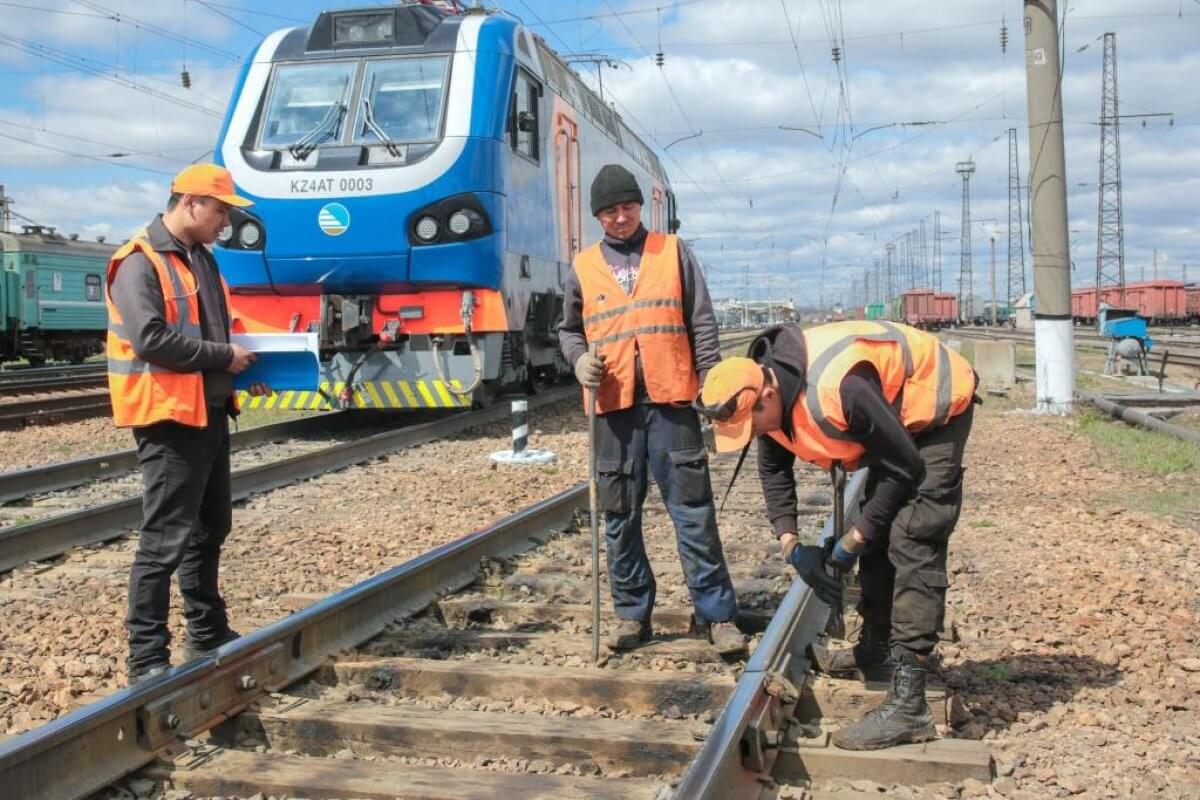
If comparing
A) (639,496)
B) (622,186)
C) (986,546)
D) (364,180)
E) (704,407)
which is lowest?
(986,546)

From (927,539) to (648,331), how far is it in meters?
1.37

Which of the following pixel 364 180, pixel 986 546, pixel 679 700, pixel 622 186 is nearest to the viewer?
pixel 679 700

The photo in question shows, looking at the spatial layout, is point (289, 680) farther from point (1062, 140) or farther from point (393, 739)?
point (1062, 140)

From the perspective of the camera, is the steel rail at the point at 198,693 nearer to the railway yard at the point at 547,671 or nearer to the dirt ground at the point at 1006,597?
the railway yard at the point at 547,671

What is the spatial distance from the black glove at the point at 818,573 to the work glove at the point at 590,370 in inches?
41.8

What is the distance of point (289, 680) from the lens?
4.14 m

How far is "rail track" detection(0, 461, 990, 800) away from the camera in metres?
3.28

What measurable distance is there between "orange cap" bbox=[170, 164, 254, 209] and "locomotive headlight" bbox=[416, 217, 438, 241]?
6352mm

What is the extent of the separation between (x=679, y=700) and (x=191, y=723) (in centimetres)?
159

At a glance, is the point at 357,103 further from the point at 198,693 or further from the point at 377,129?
the point at 198,693

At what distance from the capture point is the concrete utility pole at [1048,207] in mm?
13883

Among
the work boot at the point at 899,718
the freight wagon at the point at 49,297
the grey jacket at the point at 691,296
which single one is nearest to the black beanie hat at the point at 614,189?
the grey jacket at the point at 691,296

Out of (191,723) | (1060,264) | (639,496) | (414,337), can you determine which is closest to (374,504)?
(414,337)

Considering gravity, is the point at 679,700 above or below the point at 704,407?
below
